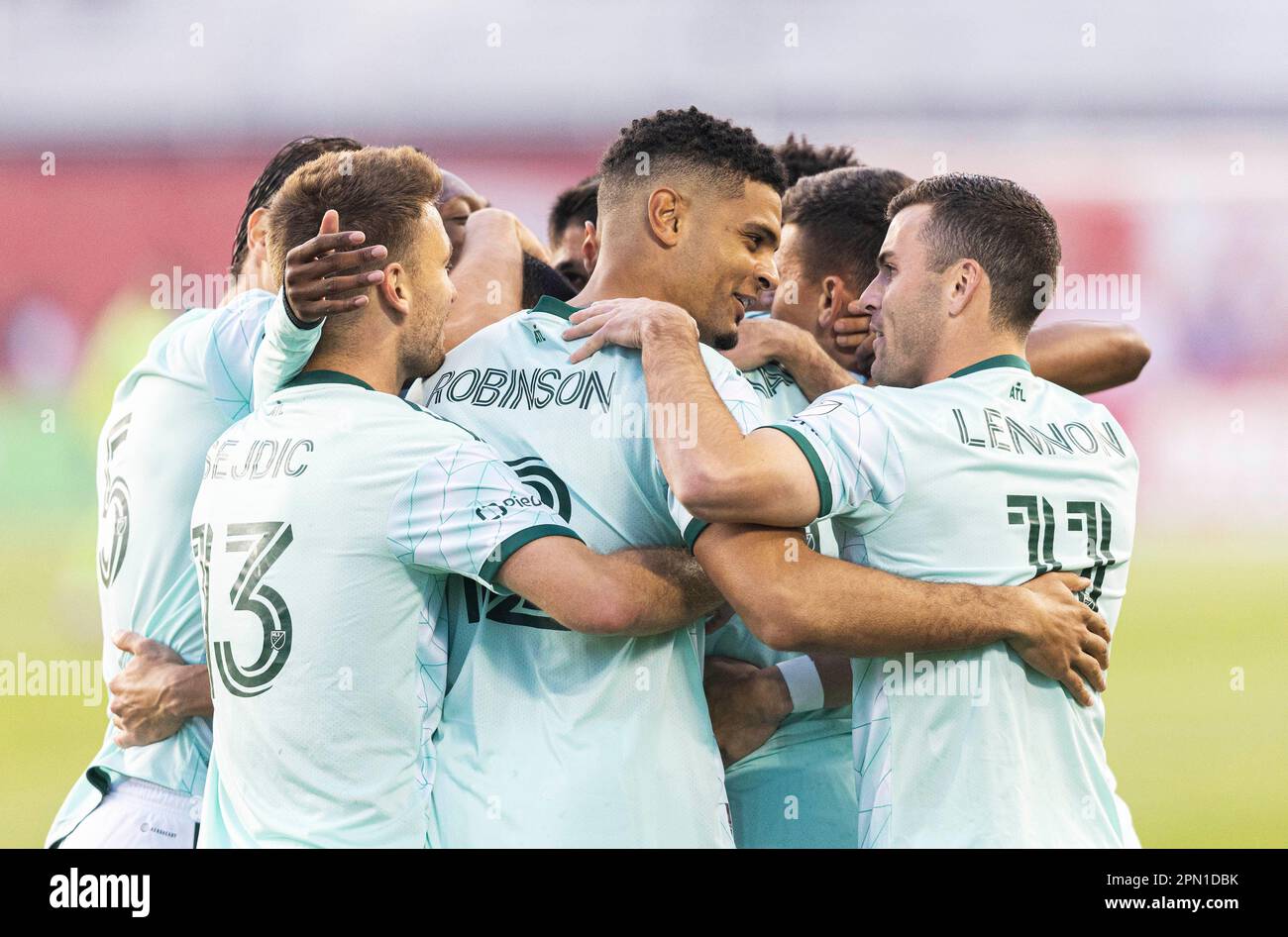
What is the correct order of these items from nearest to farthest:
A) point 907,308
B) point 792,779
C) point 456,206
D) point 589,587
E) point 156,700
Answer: point 589,587
point 907,308
point 156,700
point 792,779
point 456,206

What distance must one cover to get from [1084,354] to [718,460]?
1.73 metres

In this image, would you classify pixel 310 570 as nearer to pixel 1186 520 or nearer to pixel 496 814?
pixel 496 814

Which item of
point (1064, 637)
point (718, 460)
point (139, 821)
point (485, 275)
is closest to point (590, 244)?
point (485, 275)

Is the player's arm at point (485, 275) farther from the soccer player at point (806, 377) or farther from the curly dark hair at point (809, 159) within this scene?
the curly dark hair at point (809, 159)

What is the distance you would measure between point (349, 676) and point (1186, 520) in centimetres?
1430

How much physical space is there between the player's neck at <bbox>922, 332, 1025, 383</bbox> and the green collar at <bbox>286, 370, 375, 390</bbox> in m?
1.14

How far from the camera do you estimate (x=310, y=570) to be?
7.59 feet

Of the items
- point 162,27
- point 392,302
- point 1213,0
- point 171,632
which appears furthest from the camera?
point 1213,0

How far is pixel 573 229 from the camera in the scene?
5.00 m

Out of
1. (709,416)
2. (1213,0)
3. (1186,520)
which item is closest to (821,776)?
(709,416)

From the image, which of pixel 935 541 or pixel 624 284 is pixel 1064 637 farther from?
pixel 624 284

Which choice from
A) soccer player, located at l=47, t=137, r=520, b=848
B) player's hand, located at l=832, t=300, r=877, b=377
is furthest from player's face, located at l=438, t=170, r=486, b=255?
player's hand, located at l=832, t=300, r=877, b=377

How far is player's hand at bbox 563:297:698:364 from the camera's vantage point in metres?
2.51

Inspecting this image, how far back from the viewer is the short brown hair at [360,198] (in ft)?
8.32
